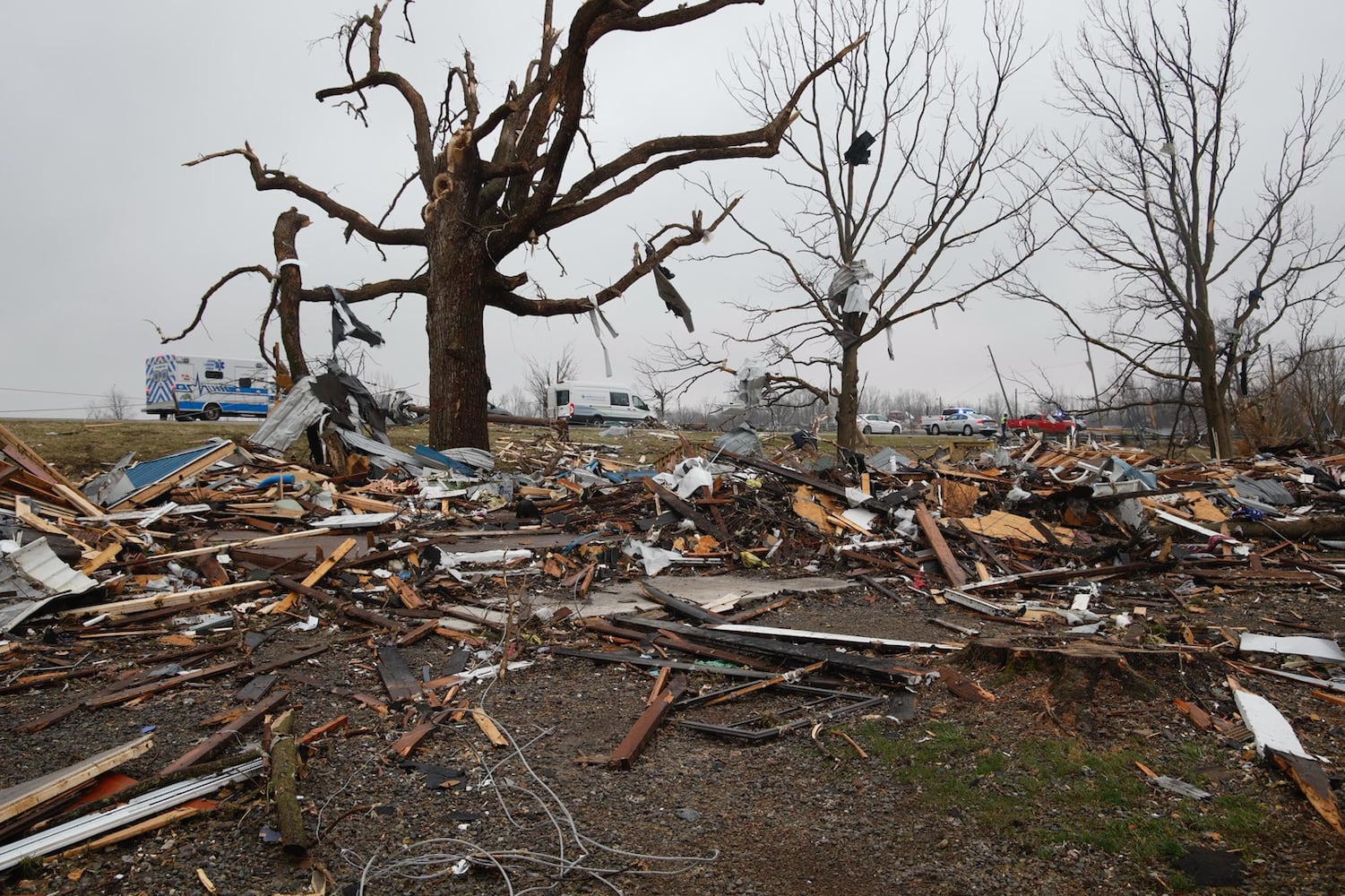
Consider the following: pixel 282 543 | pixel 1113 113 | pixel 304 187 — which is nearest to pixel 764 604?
pixel 282 543

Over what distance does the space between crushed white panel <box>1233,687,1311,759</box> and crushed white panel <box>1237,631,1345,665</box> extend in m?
0.81

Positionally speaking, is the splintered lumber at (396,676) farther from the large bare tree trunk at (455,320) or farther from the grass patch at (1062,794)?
the large bare tree trunk at (455,320)

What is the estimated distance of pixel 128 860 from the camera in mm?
2625

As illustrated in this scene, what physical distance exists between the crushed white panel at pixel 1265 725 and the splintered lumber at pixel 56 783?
4.93 metres

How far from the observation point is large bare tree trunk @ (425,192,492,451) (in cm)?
1188

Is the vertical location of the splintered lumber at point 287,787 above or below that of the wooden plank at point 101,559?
below

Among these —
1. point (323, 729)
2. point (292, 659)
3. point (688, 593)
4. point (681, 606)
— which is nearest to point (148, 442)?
point (292, 659)

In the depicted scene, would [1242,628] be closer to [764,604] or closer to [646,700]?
[764,604]

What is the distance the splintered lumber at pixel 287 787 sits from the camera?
272 centimetres

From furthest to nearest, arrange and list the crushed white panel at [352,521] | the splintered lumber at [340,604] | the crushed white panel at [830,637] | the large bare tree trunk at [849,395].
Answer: the large bare tree trunk at [849,395], the crushed white panel at [352,521], the splintered lumber at [340,604], the crushed white panel at [830,637]

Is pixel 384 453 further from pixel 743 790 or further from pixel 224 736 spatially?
pixel 743 790

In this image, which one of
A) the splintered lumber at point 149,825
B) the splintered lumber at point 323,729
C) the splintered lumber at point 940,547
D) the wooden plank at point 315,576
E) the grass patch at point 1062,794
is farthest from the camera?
the splintered lumber at point 940,547

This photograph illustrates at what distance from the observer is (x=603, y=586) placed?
7.12 metres

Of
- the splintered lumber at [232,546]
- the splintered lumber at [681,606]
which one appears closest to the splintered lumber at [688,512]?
the splintered lumber at [681,606]
